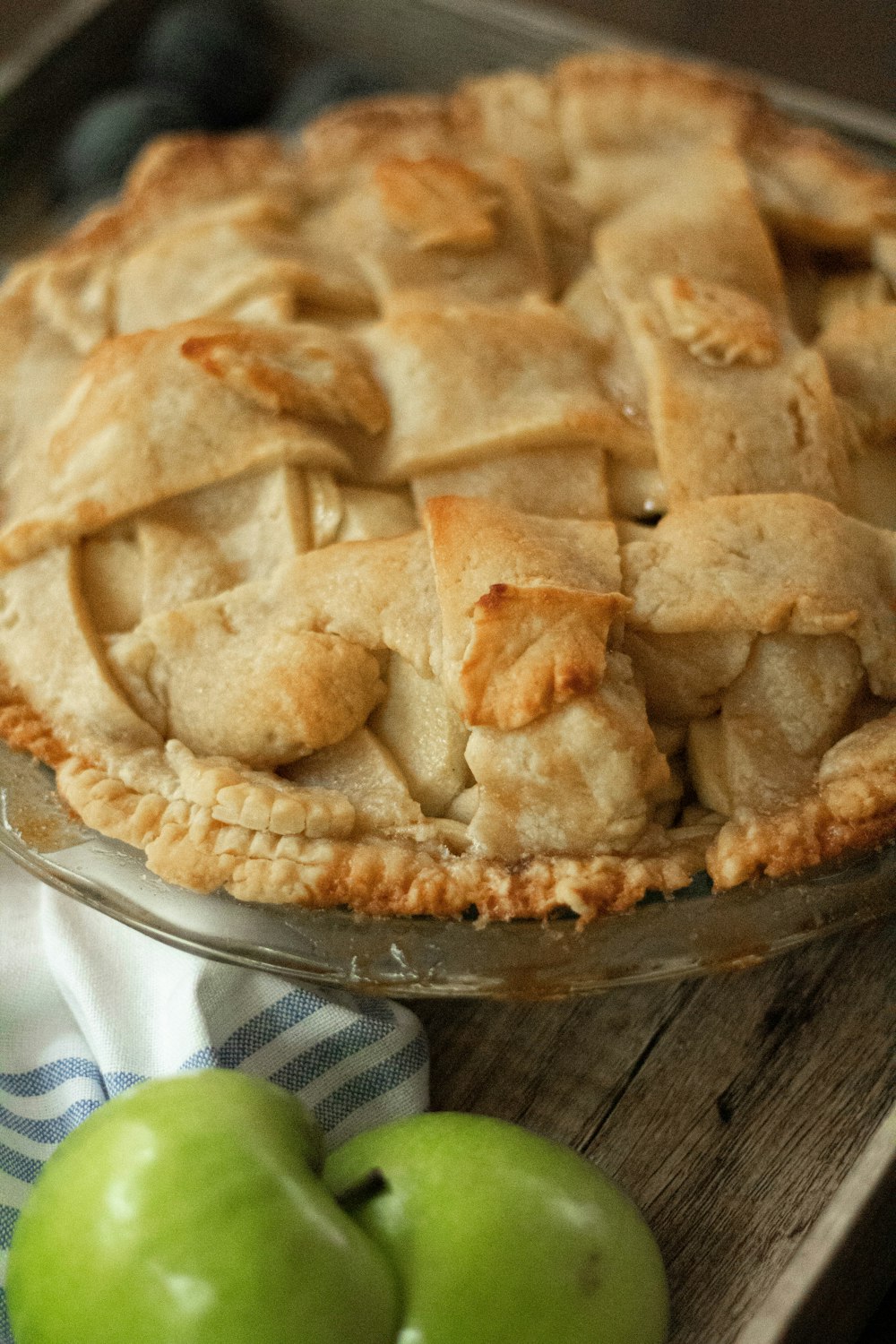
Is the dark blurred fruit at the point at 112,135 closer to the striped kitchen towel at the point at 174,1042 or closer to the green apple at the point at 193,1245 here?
the striped kitchen towel at the point at 174,1042

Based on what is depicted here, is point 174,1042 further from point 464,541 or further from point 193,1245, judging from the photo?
point 464,541

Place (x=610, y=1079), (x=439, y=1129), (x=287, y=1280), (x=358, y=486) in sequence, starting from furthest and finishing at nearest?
(x=358, y=486) < (x=610, y=1079) < (x=439, y=1129) < (x=287, y=1280)

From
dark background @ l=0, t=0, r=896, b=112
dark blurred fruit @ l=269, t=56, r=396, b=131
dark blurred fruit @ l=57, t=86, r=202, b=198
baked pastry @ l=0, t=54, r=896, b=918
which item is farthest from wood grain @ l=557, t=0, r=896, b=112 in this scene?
baked pastry @ l=0, t=54, r=896, b=918

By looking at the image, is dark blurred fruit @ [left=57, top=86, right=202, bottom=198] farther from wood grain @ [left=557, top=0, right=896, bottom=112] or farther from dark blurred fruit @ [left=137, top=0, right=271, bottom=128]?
wood grain @ [left=557, top=0, right=896, bottom=112]

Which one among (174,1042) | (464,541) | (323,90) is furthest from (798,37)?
(174,1042)

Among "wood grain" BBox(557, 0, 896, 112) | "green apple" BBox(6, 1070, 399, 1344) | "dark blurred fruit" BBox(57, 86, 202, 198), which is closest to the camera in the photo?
"green apple" BBox(6, 1070, 399, 1344)

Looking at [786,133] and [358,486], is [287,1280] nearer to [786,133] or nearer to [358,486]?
[358,486]

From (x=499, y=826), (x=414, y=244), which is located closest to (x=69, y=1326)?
(x=499, y=826)
